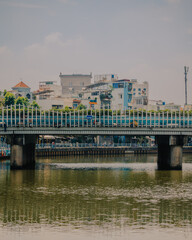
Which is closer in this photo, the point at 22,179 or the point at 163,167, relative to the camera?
the point at 22,179

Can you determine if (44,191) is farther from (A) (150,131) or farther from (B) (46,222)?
(A) (150,131)

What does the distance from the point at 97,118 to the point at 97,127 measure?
6.76m

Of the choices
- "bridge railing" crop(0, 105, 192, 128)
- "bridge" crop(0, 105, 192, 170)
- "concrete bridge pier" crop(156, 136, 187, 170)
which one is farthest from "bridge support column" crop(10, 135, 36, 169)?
"concrete bridge pier" crop(156, 136, 187, 170)

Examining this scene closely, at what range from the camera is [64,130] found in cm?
10294

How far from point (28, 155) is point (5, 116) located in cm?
945

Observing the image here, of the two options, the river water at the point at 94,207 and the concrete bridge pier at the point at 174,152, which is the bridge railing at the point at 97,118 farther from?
the river water at the point at 94,207

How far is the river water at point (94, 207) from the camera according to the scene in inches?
1864

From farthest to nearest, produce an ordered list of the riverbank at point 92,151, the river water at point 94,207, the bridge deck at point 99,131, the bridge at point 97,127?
1. the riverbank at point 92,151
2. the bridge at point 97,127
3. the bridge deck at point 99,131
4. the river water at point 94,207

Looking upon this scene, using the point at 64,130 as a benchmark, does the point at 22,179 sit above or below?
below

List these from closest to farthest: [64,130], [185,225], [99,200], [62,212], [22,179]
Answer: [185,225], [62,212], [99,200], [22,179], [64,130]

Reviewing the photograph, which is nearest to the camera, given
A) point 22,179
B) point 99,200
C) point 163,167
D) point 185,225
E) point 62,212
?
point 185,225

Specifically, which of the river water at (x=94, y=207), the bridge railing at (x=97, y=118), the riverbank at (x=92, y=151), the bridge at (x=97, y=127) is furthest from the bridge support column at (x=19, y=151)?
the riverbank at (x=92, y=151)

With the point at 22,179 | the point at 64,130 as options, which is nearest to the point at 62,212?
the point at 22,179

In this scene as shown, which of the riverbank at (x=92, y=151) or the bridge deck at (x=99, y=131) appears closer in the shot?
the bridge deck at (x=99, y=131)
